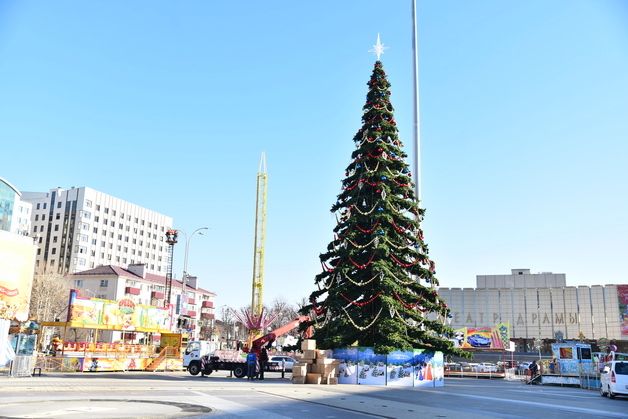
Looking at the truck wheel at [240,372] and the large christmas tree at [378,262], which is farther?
the truck wheel at [240,372]

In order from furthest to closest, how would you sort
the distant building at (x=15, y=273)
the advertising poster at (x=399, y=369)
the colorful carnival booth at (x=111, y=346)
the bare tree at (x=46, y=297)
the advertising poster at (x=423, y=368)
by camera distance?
the bare tree at (x=46, y=297)
the distant building at (x=15, y=273)
the colorful carnival booth at (x=111, y=346)
the advertising poster at (x=423, y=368)
the advertising poster at (x=399, y=369)

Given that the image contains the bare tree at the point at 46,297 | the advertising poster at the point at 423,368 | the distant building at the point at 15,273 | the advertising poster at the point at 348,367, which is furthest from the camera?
the bare tree at the point at 46,297

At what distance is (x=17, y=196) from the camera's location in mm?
66562

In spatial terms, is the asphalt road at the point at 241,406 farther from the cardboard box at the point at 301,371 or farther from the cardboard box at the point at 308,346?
the cardboard box at the point at 308,346

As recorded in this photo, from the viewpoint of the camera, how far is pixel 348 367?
30.9m

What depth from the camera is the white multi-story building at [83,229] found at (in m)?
134

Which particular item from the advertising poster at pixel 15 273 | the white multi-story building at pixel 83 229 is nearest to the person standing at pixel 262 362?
the advertising poster at pixel 15 273

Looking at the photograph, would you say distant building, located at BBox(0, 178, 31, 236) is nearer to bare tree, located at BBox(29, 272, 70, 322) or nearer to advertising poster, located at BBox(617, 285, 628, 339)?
bare tree, located at BBox(29, 272, 70, 322)

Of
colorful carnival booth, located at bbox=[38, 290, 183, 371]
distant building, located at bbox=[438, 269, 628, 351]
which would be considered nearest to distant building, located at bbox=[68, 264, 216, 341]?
colorful carnival booth, located at bbox=[38, 290, 183, 371]

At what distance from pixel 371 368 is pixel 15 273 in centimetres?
4005

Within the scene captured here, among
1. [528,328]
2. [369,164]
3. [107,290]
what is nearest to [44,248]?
[107,290]

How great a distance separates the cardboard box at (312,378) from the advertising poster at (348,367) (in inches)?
69.1

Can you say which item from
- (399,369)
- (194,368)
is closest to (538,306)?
(194,368)

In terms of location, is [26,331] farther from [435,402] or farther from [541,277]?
[541,277]
